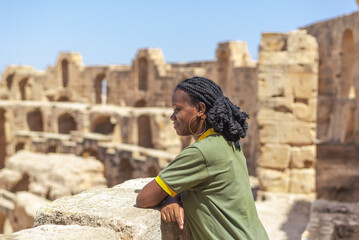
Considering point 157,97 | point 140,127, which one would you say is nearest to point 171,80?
point 157,97

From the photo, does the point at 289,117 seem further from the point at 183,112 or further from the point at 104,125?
the point at 104,125

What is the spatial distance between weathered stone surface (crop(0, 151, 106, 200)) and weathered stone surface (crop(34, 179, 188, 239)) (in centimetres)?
1159

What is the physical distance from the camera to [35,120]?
80.2 feet

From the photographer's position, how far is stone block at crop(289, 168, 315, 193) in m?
6.81

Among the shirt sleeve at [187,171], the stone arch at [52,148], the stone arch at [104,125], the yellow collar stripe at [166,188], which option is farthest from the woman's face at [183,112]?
the stone arch at [104,125]

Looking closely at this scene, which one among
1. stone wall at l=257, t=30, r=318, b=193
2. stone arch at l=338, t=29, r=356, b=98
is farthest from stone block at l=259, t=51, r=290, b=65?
stone arch at l=338, t=29, r=356, b=98

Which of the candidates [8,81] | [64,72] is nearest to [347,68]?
[64,72]

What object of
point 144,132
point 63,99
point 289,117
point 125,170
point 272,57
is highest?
point 272,57

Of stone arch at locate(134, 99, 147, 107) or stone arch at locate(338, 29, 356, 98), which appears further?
stone arch at locate(134, 99, 147, 107)

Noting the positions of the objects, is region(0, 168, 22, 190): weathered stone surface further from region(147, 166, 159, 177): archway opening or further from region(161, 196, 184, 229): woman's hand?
region(161, 196, 184, 229): woman's hand

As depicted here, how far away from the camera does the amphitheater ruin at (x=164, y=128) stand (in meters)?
5.61

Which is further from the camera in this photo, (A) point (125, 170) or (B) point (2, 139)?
(B) point (2, 139)

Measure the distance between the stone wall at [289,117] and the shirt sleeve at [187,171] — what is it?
17.3 feet

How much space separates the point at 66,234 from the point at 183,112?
0.86m
